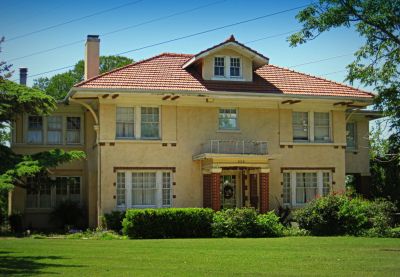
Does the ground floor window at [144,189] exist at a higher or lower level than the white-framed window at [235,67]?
lower

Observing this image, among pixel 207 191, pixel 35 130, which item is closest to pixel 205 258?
pixel 207 191

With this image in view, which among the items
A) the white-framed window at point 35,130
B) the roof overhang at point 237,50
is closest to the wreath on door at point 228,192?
the roof overhang at point 237,50

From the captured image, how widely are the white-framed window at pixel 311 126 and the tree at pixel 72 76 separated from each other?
27.0m

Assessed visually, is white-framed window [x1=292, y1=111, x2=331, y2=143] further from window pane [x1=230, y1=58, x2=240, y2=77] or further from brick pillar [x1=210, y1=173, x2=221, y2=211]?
brick pillar [x1=210, y1=173, x2=221, y2=211]

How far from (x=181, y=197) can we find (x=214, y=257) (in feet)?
41.8

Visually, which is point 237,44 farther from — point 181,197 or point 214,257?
point 214,257

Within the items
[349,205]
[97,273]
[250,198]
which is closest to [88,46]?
[250,198]

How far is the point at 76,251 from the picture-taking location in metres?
17.7

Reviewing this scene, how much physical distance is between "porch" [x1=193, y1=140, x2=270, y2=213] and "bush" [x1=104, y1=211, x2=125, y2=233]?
407 centimetres

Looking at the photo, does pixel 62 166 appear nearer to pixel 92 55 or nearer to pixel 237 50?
pixel 92 55

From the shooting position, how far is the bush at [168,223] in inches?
944

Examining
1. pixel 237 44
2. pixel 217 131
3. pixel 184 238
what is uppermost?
pixel 237 44

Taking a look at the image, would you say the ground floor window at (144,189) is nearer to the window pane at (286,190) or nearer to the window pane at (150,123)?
the window pane at (150,123)

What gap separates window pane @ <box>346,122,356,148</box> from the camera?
34250 millimetres
